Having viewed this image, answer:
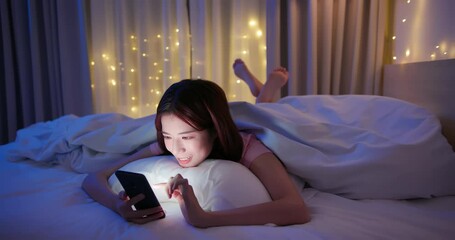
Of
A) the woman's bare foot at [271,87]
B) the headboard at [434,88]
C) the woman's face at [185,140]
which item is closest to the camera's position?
the woman's face at [185,140]

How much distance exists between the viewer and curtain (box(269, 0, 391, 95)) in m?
2.25

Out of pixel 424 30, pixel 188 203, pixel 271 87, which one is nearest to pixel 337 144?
pixel 188 203

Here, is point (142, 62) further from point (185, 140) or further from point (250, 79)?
point (185, 140)

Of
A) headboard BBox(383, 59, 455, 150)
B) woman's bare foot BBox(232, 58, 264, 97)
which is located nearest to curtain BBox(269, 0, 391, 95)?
woman's bare foot BBox(232, 58, 264, 97)

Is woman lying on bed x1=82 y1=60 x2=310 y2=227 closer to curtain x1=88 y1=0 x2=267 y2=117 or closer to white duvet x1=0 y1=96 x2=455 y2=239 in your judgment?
white duvet x1=0 y1=96 x2=455 y2=239

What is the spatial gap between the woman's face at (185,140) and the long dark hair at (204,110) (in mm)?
14

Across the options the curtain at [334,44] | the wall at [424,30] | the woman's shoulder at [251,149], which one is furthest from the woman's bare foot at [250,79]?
the woman's shoulder at [251,149]

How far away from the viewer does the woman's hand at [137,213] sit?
0.70 meters

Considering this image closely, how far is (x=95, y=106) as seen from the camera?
2.70 meters

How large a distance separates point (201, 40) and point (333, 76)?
3.79 feet

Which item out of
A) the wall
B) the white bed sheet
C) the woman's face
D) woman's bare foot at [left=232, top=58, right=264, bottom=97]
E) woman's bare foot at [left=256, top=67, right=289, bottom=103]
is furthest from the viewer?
woman's bare foot at [left=232, top=58, right=264, bottom=97]

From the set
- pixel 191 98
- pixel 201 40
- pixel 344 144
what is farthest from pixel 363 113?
pixel 201 40

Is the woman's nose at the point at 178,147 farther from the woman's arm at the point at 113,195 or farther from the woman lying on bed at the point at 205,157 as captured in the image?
the woman's arm at the point at 113,195

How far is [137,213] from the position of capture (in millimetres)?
705
